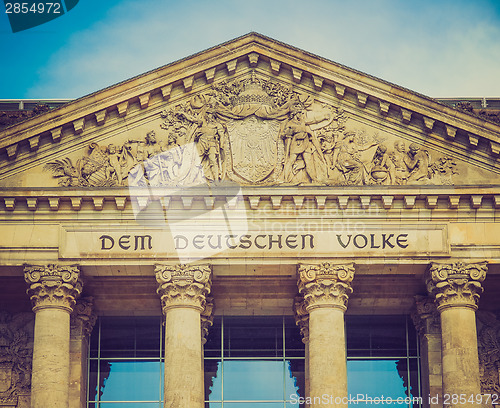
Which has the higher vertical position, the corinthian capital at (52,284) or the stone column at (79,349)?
the corinthian capital at (52,284)

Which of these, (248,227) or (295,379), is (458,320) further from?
(248,227)

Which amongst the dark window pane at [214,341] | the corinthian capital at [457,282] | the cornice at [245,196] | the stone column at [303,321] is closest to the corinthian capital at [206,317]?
the dark window pane at [214,341]

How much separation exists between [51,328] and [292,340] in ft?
27.7

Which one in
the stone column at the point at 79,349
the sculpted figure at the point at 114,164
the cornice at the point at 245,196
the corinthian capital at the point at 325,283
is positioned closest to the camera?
the corinthian capital at the point at 325,283

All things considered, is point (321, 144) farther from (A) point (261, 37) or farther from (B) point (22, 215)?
(B) point (22, 215)

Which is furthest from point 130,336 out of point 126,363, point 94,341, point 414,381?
point 414,381

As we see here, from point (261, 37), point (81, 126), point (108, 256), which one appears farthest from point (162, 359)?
point (261, 37)

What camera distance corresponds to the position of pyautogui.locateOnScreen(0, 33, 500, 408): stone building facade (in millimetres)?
41531

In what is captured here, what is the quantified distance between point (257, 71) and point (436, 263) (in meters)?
8.40

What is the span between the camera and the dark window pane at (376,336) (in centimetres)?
4519

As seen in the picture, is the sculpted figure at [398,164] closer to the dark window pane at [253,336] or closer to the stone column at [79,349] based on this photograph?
the dark window pane at [253,336]

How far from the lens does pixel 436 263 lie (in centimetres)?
4184

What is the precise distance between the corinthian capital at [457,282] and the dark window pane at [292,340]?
554 centimetres

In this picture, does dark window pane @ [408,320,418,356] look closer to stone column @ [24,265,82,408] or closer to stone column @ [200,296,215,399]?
stone column @ [200,296,215,399]
